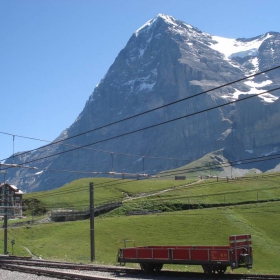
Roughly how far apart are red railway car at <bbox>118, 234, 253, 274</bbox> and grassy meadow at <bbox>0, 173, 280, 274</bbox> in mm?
11364

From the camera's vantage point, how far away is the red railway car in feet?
112

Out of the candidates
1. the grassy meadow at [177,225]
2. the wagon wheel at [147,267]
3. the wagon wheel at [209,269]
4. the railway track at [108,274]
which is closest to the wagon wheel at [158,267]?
the railway track at [108,274]

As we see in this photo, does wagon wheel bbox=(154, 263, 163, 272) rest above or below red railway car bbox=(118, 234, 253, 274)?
below

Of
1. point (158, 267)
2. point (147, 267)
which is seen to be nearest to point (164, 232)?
point (158, 267)

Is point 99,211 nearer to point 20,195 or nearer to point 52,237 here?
point 52,237

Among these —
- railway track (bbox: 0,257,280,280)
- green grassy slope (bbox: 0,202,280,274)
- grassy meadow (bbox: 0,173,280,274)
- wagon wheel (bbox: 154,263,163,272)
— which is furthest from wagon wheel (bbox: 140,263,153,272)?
green grassy slope (bbox: 0,202,280,274)

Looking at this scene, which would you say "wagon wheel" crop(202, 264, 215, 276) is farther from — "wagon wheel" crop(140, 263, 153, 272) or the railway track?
"wagon wheel" crop(140, 263, 153, 272)

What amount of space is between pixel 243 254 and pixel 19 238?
202 ft

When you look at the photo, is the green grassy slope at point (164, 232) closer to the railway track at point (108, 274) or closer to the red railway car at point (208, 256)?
the railway track at point (108, 274)

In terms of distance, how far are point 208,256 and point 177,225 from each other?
5621 cm

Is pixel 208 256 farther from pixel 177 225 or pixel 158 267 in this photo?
pixel 177 225

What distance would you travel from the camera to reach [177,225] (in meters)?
90.4

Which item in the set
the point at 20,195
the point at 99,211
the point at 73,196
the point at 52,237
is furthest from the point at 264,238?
the point at 20,195

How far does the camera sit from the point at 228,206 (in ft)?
351
